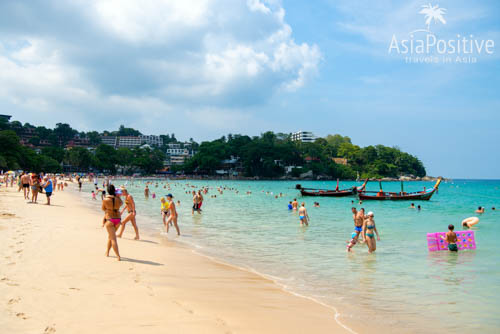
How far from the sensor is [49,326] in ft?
13.5

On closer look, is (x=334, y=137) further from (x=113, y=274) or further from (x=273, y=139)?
(x=113, y=274)

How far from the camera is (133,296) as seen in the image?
Result: 5.55 metres

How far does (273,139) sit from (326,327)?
140183 mm

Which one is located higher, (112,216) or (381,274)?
(112,216)

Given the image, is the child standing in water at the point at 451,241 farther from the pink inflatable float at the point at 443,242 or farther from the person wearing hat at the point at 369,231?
the person wearing hat at the point at 369,231

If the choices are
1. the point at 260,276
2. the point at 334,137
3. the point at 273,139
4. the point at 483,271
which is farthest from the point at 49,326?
the point at 334,137

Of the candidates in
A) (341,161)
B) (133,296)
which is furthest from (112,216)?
(341,161)

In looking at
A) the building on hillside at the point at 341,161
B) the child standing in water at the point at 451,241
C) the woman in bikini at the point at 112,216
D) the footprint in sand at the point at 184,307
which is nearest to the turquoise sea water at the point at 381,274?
the child standing in water at the point at 451,241

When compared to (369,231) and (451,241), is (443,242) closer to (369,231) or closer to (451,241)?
(451,241)

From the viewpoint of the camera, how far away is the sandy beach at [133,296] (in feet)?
14.6

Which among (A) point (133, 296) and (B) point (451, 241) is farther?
(B) point (451, 241)

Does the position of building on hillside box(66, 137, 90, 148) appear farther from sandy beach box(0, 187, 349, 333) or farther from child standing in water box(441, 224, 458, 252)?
child standing in water box(441, 224, 458, 252)

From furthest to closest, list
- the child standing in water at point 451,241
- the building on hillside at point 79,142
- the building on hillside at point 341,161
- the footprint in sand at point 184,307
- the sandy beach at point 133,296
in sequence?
the building on hillside at point 79,142
the building on hillside at point 341,161
the child standing in water at point 451,241
the footprint in sand at point 184,307
the sandy beach at point 133,296

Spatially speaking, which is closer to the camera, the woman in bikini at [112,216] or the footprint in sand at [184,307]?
the footprint in sand at [184,307]
